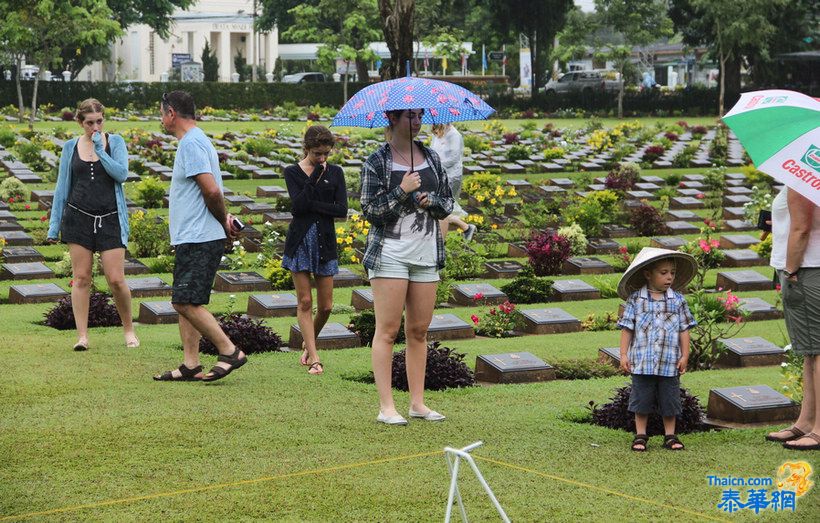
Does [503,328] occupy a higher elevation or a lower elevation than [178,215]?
lower

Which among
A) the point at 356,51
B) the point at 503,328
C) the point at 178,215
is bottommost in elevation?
the point at 503,328

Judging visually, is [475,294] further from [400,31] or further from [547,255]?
[400,31]

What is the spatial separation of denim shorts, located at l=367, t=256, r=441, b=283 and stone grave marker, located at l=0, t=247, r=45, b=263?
29.7 ft

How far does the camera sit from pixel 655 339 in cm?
650

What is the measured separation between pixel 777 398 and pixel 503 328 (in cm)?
385

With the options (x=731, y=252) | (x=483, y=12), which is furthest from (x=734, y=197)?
(x=483, y=12)

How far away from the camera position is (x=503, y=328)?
1127cm

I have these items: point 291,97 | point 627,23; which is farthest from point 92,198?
point 627,23

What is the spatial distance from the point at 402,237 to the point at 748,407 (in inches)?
95.1

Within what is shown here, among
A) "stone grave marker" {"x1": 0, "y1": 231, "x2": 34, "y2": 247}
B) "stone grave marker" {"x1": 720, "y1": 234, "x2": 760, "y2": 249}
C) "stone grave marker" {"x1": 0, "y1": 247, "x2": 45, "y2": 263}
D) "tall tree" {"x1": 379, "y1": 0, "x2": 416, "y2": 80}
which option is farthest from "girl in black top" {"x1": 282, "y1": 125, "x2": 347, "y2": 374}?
"stone grave marker" {"x1": 720, "y1": 234, "x2": 760, "y2": 249}

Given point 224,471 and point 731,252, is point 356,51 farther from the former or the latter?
point 224,471

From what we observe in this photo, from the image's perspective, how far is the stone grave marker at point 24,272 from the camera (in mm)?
13898

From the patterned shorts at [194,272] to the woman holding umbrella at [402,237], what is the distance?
1.32 meters

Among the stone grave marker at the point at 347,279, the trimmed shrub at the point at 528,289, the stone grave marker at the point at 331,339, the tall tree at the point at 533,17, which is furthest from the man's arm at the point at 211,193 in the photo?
the tall tree at the point at 533,17
